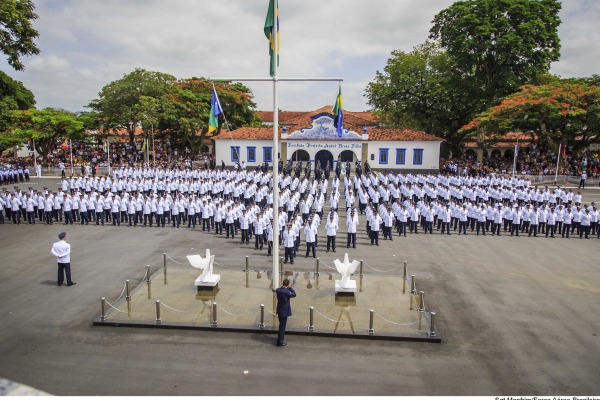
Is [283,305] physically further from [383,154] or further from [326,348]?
[383,154]

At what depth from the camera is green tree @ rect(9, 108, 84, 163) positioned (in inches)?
1497

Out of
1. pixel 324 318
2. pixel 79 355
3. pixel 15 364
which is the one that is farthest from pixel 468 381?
pixel 15 364

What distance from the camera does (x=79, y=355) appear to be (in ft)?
27.8

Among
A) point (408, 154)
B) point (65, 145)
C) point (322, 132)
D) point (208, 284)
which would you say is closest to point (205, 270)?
point (208, 284)

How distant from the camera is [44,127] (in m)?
39.4

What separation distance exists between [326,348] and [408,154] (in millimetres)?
36067

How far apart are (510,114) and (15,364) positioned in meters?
37.7

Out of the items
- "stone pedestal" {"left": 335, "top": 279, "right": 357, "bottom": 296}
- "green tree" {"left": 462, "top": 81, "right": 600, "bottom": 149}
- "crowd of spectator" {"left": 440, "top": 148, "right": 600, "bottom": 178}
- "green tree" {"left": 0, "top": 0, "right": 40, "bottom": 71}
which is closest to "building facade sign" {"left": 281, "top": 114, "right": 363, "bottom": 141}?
"crowd of spectator" {"left": 440, "top": 148, "right": 600, "bottom": 178}

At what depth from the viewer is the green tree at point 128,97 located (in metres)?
40.8

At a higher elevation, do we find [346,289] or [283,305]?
[283,305]

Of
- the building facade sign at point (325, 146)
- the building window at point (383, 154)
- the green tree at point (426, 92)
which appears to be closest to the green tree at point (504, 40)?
the green tree at point (426, 92)

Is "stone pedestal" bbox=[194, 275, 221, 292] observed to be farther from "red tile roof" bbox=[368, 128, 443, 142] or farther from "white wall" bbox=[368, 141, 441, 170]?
"red tile roof" bbox=[368, 128, 443, 142]

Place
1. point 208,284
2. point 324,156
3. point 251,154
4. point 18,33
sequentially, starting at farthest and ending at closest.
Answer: point 251,154
point 324,156
point 18,33
point 208,284

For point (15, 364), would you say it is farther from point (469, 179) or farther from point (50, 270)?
point (469, 179)
